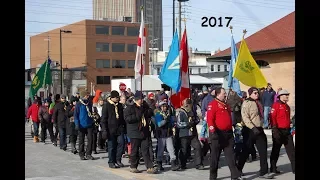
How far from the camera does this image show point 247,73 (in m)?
10.3

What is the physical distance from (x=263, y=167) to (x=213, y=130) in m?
1.49

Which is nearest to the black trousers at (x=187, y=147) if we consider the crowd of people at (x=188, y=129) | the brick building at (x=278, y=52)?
the crowd of people at (x=188, y=129)

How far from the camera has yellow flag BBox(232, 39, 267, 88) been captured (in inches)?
398

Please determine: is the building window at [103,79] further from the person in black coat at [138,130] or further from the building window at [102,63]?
the person in black coat at [138,130]

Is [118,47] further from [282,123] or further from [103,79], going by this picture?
[282,123]

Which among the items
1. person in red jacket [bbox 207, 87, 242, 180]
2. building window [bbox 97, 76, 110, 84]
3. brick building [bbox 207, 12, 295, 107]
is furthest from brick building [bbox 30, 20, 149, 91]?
person in red jacket [bbox 207, 87, 242, 180]

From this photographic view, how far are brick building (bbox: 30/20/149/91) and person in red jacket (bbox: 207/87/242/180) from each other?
254 ft

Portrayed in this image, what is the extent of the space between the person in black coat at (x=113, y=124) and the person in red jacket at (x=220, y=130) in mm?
2849

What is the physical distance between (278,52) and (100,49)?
216ft

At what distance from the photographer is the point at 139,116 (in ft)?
33.1

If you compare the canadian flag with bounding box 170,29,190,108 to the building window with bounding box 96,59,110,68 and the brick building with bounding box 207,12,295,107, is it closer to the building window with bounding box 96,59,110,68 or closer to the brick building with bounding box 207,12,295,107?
the brick building with bounding box 207,12,295,107

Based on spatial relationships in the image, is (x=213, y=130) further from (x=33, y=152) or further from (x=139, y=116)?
(x=33, y=152)
